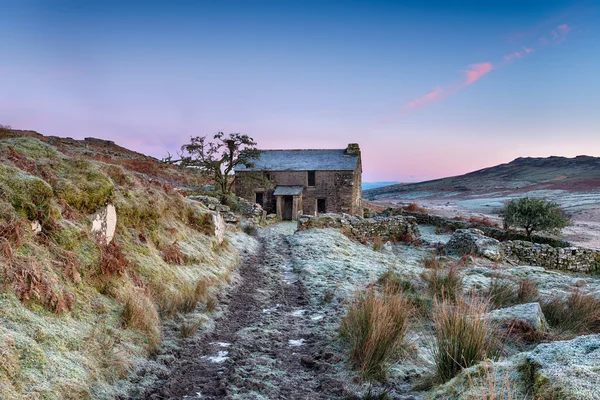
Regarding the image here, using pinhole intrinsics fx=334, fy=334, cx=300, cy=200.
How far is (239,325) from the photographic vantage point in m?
6.29

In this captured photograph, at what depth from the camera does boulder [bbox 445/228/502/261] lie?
15.9 metres

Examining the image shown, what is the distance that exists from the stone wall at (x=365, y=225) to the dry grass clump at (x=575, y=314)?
1357cm

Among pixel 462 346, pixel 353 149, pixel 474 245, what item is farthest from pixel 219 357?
pixel 353 149

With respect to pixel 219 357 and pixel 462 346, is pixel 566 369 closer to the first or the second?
pixel 462 346

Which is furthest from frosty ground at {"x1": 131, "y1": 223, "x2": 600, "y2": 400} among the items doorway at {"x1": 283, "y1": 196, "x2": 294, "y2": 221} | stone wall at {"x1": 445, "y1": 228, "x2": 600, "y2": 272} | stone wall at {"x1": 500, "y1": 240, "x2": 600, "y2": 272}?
doorway at {"x1": 283, "y1": 196, "x2": 294, "y2": 221}

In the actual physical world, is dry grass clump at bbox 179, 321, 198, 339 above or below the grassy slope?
below

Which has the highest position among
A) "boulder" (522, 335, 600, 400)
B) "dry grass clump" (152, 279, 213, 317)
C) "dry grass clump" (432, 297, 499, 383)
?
"boulder" (522, 335, 600, 400)

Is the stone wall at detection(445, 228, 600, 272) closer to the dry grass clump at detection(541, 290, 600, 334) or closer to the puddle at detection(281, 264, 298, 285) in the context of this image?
the dry grass clump at detection(541, 290, 600, 334)

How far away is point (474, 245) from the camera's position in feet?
54.5

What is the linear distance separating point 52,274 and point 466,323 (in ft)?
17.8

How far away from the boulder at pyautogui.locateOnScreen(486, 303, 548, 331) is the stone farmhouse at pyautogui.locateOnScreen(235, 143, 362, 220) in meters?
28.3

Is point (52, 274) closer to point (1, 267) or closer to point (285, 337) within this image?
point (1, 267)

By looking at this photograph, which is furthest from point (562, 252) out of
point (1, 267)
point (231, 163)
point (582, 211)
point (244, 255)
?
point (582, 211)

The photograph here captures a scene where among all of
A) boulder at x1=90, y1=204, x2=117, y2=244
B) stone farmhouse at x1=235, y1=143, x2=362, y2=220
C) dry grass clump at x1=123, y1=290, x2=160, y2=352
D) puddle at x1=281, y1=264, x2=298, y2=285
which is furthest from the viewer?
stone farmhouse at x1=235, y1=143, x2=362, y2=220
